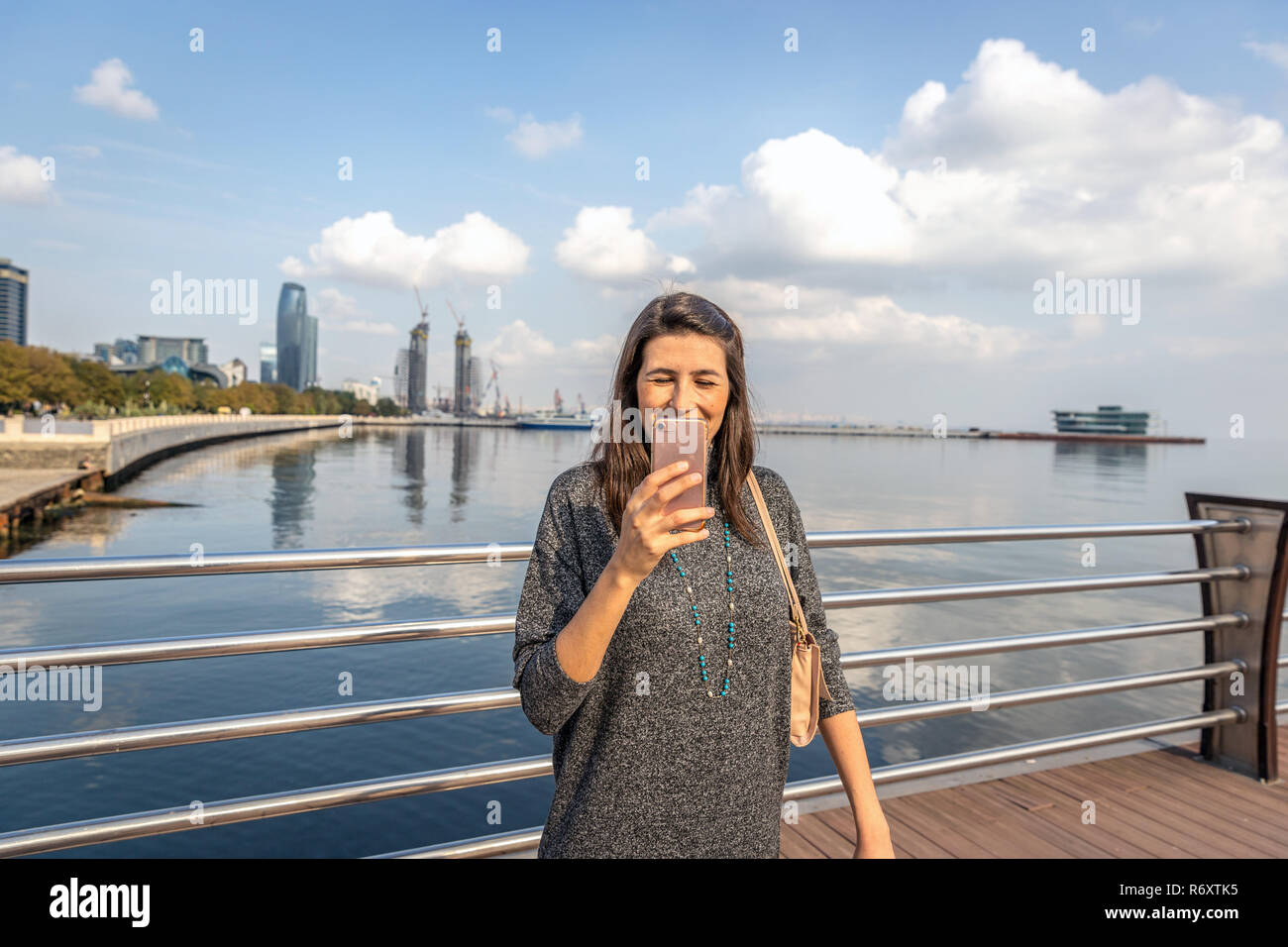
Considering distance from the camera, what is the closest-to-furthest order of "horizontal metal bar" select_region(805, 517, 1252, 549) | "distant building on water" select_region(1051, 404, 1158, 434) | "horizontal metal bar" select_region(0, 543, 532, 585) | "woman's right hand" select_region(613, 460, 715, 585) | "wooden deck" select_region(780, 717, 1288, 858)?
"woman's right hand" select_region(613, 460, 715, 585) → "horizontal metal bar" select_region(0, 543, 532, 585) → "horizontal metal bar" select_region(805, 517, 1252, 549) → "wooden deck" select_region(780, 717, 1288, 858) → "distant building on water" select_region(1051, 404, 1158, 434)

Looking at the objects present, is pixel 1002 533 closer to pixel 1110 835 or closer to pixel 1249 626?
pixel 1110 835

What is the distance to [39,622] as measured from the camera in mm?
15805

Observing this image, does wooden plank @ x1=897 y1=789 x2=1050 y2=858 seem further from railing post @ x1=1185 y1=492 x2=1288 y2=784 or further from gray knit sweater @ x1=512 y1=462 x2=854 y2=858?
gray knit sweater @ x1=512 y1=462 x2=854 y2=858

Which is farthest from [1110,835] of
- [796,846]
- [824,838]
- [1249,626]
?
[1249,626]

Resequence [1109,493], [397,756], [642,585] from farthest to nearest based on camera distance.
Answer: [1109,493] < [397,756] < [642,585]

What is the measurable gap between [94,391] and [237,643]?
8997 centimetres

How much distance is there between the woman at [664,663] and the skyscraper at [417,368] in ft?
616

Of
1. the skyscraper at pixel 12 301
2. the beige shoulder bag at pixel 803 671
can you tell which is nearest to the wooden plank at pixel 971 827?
the beige shoulder bag at pixel 803 671

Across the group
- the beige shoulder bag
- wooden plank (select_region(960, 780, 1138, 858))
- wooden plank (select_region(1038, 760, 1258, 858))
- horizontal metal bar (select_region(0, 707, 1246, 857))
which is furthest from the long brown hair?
wooden plank (select_region(1038, 760, 1258, 858))

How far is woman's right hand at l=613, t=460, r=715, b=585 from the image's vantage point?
1.07 meters
